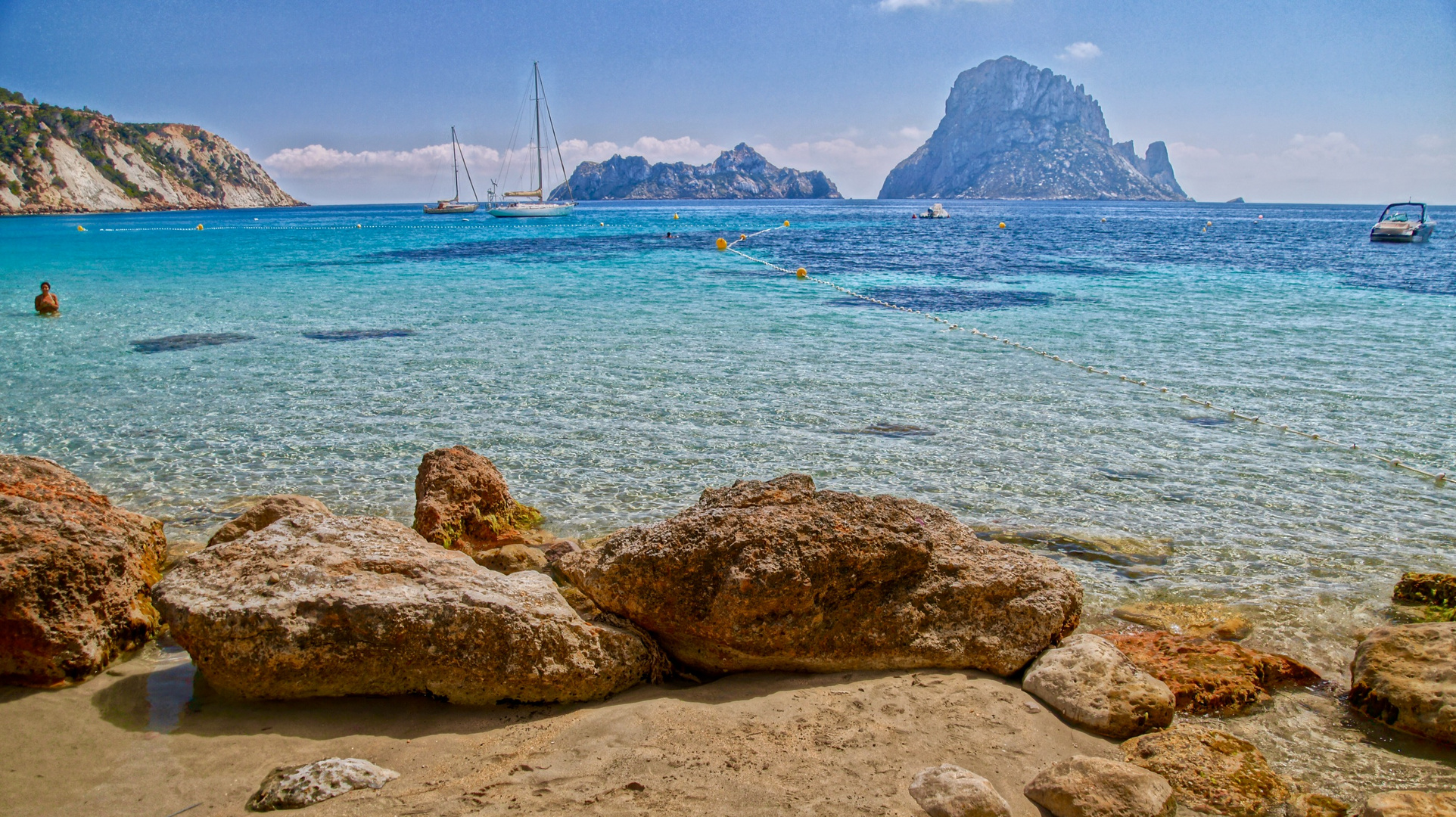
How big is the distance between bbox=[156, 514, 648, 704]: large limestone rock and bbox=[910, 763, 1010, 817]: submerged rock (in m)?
1.49

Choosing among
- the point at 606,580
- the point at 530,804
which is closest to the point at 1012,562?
the point at 606,580

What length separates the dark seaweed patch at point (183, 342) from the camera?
531 inches

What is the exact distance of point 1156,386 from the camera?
10867mm

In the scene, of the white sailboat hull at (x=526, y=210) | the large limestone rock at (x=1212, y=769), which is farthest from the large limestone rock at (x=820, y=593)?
the white sailboat hull at (x=526, y=210)

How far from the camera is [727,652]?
3943 mm

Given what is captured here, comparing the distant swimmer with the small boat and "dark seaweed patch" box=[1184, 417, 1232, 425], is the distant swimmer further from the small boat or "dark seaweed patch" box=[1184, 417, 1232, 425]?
the small boat

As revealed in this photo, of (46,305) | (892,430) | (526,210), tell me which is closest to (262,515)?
(892,430)

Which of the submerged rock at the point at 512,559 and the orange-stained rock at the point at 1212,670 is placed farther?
the submerged rock at the point at 512,559

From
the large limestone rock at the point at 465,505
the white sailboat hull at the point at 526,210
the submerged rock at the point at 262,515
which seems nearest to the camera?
the submerged rock at the point at 262,515

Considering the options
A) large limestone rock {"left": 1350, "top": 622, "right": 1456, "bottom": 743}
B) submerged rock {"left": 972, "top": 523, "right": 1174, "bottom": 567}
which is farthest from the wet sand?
submerged rock {"left": 972, "top": 523, "right": 1174, "bottom": 567}

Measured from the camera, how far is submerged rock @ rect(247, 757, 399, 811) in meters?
2.93

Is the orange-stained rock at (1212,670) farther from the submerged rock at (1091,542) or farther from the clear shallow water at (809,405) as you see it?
the submerged rock at (1091,542)

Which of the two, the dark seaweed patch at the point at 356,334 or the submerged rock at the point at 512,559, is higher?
the dark seaweed patch at the point at 356,334

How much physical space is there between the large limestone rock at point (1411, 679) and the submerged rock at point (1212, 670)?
307mm
